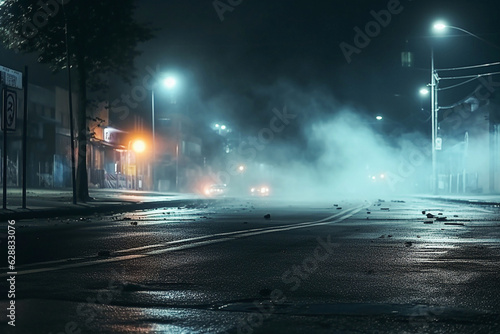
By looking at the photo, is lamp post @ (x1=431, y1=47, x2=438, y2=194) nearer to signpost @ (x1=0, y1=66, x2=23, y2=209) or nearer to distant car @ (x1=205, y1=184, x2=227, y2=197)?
distant car @ (x1=205, y1=184, x2=227, y2=197)

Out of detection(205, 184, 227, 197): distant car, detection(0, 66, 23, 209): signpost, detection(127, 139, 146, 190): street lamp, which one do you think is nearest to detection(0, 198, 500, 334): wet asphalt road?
detection(0, 66, 23, 209): signpost

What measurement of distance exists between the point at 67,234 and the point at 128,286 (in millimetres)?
8330

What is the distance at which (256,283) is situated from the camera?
332 inches

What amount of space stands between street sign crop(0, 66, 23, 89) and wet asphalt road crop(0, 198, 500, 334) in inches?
328

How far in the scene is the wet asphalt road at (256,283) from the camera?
238 inches

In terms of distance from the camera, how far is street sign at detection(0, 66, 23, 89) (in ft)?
72.9

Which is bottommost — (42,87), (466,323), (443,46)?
(466,323)

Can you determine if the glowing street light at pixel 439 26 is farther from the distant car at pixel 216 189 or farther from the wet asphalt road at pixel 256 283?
the distant car at pixel 216 189

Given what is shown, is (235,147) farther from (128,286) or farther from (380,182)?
(128,286)

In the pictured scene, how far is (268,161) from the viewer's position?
144500 millimetres

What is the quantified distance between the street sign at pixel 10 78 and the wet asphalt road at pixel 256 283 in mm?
8321

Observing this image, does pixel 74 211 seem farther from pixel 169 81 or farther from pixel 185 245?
pixel 169 81

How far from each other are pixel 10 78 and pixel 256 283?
1629 cm

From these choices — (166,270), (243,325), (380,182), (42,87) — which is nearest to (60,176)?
(42,87)
